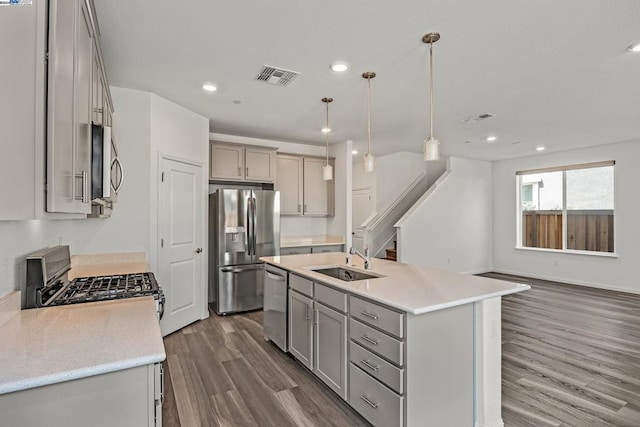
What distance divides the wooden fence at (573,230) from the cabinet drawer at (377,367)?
640 centimetres

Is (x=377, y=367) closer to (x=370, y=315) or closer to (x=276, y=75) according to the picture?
(x=370, y=315)

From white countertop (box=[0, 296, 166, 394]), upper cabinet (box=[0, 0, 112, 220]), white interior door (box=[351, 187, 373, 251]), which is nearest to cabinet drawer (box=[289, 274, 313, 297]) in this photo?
white countertop (box=[0, 296, 166, 394])

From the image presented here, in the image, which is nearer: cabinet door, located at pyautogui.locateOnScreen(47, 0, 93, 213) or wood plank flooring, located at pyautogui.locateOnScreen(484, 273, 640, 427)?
cabinet door, located at pyautogui.locateOnScreen(47, 0, 93, 213)

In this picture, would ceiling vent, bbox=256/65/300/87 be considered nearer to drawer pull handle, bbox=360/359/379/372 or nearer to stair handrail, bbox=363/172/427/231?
drawer pull handle, bbox=360/359/379/372

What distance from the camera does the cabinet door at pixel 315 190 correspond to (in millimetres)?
5641

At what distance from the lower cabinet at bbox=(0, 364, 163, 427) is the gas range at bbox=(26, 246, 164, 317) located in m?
0.82

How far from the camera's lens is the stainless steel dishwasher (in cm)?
315

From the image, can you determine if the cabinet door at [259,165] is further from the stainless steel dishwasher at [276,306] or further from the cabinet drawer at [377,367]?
the cabinet drawer at [377,367]

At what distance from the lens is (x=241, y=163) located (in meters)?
4.91

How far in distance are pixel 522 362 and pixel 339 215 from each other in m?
3.30

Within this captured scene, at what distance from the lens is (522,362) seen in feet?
10.0

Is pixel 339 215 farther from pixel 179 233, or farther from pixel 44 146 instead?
pixel 44 146

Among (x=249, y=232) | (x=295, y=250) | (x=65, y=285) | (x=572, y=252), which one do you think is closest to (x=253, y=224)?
(x=249, y=232)

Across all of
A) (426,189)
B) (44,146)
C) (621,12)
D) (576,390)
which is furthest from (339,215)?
(44,146)
